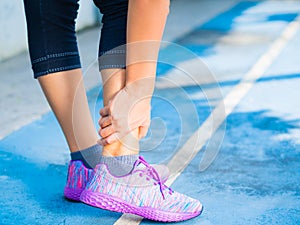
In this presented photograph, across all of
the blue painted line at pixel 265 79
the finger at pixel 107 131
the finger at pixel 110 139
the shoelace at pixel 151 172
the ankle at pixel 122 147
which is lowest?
the blue painted line at pixel 265 79

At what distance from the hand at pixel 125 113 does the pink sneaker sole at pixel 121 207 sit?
206mm

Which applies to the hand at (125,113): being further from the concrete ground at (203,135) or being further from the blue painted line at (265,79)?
the blue painted line at (265,79)

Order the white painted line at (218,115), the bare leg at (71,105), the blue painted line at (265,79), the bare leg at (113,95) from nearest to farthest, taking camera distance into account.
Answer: the bare leg at (113,95)
the bare leg at (71,105)
the white painted line at (218,115)
the blue painted line at (265,79)

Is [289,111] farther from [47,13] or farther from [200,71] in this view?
[47,13]

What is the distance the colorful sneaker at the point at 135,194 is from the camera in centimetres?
212

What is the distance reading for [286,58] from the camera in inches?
213

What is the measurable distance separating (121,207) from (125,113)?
1.19 feet

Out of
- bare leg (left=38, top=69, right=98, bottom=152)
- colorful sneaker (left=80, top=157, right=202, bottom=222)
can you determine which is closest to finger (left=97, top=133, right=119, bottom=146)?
colorful sneaker (left=80, top=157, right=202, bottom=222)

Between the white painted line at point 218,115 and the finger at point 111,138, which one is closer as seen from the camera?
the finger at point 111,138

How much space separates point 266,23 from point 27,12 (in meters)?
5.57

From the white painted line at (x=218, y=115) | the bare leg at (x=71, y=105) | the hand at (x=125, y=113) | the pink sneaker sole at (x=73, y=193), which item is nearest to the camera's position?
the hand at (x=125, y=113)

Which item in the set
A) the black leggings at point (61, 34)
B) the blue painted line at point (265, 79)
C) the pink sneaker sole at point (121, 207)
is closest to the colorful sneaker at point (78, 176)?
the pink sneaker sole at point (121, 207)

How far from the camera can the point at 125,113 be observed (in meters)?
1.95

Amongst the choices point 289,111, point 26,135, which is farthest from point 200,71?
point 26,135
